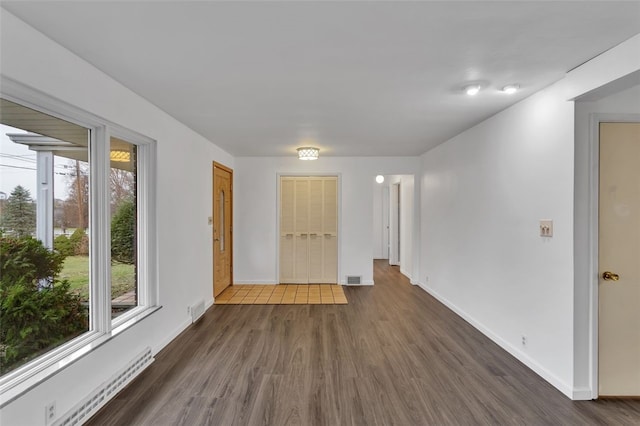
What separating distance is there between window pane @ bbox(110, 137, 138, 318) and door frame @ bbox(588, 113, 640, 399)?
376cm

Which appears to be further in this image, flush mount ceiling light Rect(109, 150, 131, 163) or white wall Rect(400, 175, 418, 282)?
white wall Rect(400, 175, 418, 282)

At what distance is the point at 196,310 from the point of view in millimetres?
4055

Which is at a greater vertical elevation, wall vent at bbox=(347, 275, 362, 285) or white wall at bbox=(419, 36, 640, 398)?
white wall at bbox=(419, 36, 640, 398)

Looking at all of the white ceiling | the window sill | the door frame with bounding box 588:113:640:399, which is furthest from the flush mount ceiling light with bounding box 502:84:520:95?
the window sill

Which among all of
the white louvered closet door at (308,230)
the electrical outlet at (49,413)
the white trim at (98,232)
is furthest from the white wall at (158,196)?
the white louvered closet door at (308,230)

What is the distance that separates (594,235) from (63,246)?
3.81m

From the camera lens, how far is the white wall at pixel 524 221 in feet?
7.99

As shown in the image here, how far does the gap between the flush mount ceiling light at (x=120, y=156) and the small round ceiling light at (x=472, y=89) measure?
117 inches

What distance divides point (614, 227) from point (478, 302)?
5.50 feet

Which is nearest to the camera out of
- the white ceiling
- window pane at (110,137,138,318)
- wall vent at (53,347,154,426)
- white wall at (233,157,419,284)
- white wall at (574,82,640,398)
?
the white ceiling

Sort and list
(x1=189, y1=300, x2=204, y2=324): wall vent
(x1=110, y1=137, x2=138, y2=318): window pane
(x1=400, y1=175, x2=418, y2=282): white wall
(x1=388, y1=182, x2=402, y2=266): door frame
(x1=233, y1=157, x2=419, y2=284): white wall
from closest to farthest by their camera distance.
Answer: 1. (x1=110, y1=137, x2=138, y2=318): window pane
2. (x1=189, y1=300, x2=204, y2=324): wall vent
3. (x1=233, y1=157, x2=419, y2=284): white wall
4. (x1=400, y1=175, x2=418, y2=282): white wall
5. (x1=388, y1=182, x2=402, y2=266): door frame

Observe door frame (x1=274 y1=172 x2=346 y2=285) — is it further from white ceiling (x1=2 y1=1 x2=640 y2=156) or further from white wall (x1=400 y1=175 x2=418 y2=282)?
white ceiling (x1=2 y1=1 x2=640 y2=156)

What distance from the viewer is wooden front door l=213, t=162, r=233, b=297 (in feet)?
16.5

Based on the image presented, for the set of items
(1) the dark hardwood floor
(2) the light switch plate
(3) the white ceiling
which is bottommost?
(1) the dark hardwood floor
